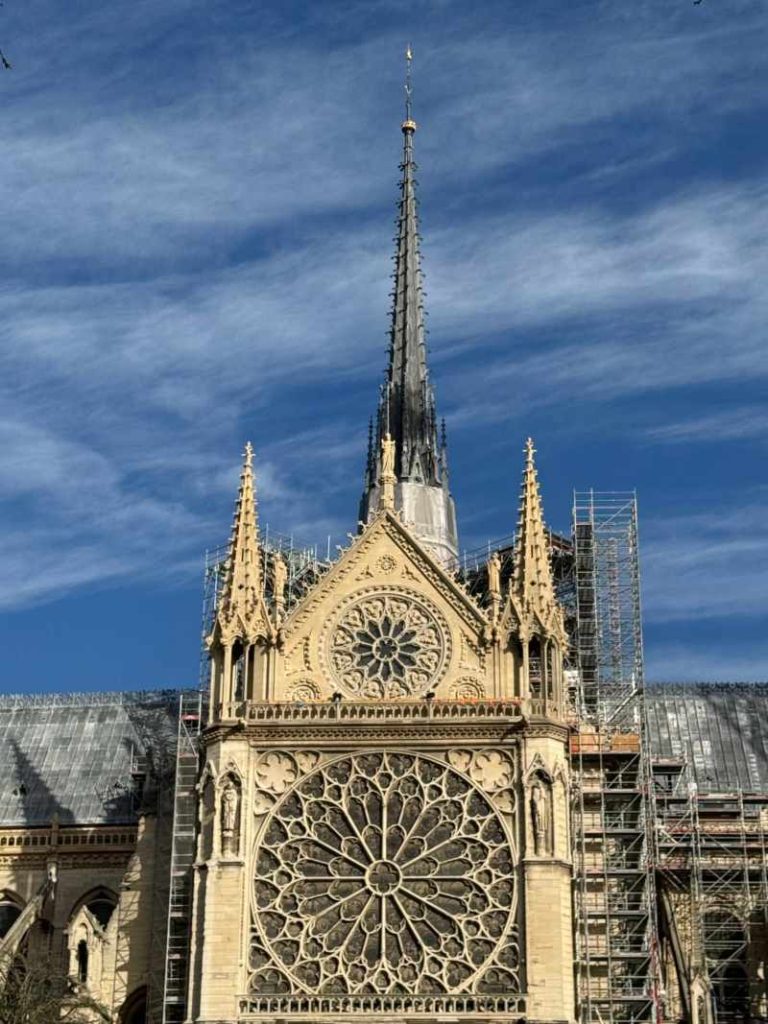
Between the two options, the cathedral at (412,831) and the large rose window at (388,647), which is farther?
the large rose window at (388,647)

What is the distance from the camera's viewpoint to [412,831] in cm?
5553

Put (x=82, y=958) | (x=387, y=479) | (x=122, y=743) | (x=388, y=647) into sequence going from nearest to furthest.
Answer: (x=388, y=647) → (x=82, y=958) → (x=387, y=479) → (x=122, y=743)

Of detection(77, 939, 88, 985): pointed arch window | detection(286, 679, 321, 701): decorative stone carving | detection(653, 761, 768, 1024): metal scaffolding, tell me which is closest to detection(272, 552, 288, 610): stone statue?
detection(286, 679, 321, 701): decorative stone carving

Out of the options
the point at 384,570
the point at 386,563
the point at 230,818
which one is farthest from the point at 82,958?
the point at 386,563

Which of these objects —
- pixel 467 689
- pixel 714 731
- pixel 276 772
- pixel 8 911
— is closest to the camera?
pixel 276 772

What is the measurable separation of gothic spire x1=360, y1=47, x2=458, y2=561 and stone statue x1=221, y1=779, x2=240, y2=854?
13.3m

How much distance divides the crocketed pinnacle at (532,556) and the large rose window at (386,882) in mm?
5420

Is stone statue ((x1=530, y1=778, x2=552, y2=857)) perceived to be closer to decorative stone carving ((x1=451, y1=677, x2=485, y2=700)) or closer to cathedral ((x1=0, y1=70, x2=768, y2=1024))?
cathedral ((x1=0, y1=70, x2=768, y2=1024))

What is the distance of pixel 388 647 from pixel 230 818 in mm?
6715

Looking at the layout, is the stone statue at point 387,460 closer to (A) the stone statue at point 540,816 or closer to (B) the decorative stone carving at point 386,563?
(B) the decorative stone carving at point 386,563

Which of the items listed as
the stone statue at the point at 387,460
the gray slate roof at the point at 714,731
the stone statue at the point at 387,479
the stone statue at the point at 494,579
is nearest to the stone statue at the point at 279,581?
A: the stone statue at the point at 387,479

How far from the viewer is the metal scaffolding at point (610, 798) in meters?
56.7

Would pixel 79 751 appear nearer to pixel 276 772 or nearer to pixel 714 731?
pixel 276 772

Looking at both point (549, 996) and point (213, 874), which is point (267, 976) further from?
point (549, 996)
